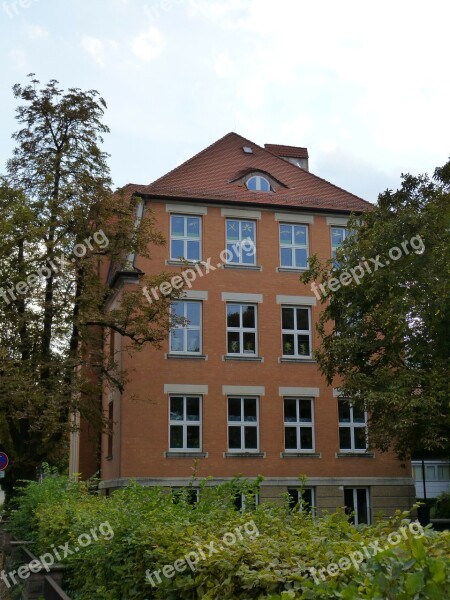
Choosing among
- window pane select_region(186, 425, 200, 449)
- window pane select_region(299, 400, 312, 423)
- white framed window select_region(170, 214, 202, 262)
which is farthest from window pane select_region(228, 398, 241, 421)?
white framed window select_region(170, 214, 202, 262)

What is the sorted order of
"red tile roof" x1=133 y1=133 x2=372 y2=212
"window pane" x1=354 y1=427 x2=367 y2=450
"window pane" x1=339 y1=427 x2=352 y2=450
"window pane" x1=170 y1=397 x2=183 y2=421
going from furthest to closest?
"red tile roof" x1=133 y1=133 x2=372 y2=212 → "window pane" x1=354 y1=427 x2=367 y2=450 → "window pane" x1=339 y1=427 x2=352 y2=450 → "window pane" x1=170 y1=397 x2=183 y2=421

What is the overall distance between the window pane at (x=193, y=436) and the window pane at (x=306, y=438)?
162 inches

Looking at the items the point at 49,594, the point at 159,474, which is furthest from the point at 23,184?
the point at 49,594

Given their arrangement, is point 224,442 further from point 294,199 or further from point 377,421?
point 294,199

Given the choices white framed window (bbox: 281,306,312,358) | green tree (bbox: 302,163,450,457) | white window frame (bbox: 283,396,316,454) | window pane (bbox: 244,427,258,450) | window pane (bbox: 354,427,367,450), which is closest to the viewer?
green tree (bbox: 302,163,450,457)

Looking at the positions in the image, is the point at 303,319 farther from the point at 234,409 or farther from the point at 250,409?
the point at 234,409

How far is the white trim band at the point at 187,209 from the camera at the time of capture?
3080 cm

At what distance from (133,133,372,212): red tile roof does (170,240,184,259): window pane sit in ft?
5.70

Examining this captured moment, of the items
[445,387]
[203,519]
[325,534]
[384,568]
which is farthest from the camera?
[445,387]

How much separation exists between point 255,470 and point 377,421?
22.4ft

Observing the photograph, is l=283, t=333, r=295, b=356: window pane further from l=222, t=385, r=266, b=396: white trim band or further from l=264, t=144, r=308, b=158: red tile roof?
l=264, t=144, r=308, b=158: red tile roof

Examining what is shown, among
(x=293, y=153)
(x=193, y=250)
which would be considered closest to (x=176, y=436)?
(x=193, y=250)

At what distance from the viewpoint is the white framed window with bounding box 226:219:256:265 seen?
3119cm

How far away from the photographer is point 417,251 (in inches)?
917
